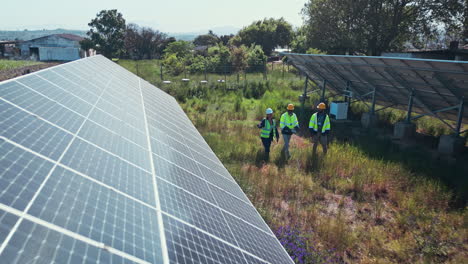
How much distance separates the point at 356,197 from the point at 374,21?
1260 inches

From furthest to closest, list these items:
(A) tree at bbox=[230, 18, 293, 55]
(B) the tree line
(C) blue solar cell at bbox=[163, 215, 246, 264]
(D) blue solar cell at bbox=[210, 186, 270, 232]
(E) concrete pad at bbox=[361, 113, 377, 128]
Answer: (A) tree at bbox=[230, 18, 293, 55] → (B) the tree line → (E) concrete pad at bbox=[361, 113, 377, 128] → (D) blue solar cell at bbox=[210, 186, 270, 232] → (C) blue solar cell at bbox=[163, 215, 246, 264]

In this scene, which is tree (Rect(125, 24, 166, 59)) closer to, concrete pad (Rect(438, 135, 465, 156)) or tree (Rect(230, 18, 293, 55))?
tree (Rect(230, 18, 293, 55))

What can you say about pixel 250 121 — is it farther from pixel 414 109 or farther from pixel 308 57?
pixel 414 109

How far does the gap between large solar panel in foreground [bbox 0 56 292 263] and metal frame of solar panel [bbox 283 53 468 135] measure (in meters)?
9.89

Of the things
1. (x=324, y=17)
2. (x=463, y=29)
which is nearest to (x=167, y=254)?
(x=324, y=17)

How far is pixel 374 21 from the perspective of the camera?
118 ft

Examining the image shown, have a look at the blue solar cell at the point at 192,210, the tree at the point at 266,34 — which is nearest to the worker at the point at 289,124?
the blue solar cell at the point at 192,210

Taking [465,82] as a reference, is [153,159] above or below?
below

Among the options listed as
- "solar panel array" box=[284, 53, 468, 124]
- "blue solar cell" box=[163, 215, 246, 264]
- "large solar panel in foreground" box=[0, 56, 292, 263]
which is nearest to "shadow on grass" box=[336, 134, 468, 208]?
"solar panel array" box=[284, 53, 468, 124]

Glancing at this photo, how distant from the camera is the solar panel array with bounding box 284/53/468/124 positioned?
12297mm

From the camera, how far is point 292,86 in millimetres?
29734

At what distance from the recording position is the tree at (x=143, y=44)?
71.9 m

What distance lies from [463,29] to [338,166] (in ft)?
113

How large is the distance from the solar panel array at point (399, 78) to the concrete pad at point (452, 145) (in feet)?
5.45
